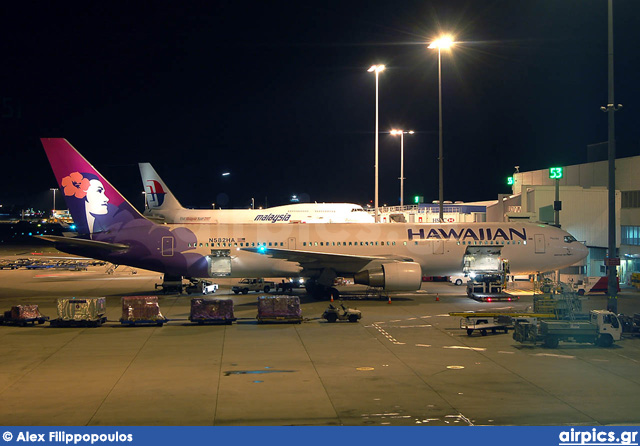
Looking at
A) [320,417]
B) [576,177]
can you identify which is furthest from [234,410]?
[576,177]

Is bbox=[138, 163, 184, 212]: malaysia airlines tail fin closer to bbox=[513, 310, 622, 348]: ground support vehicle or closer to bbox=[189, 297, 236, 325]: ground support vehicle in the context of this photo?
bbox=[189, 297, 236, 325]: ground support vehicle

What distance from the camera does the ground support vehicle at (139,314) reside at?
78.4 ft

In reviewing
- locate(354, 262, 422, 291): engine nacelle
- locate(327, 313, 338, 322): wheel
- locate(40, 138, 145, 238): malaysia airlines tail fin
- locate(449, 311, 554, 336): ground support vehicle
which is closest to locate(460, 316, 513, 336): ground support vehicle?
locate(449, 311, 554, 336): ground support vehicle

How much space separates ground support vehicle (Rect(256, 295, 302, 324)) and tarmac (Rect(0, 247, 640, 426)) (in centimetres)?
49

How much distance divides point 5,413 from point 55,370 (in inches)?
164

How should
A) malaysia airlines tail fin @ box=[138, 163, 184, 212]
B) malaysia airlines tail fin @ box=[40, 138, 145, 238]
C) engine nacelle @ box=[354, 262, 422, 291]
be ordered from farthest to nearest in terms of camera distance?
1. malaysia airlines tail fin @ box=[138, 163, 184, 212]
2. malaysia airlines tail fin @ box=[40, 138, 145, 238]
3. engine nacelle @ box=[354, 262, 422, 291]

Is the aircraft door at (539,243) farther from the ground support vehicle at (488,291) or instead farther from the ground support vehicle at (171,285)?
the ground support vehicle at (171,285)

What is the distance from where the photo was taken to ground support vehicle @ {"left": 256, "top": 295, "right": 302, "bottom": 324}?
80.4 ft

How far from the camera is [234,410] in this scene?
41.9 feet

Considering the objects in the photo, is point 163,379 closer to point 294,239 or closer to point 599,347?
point 599,347

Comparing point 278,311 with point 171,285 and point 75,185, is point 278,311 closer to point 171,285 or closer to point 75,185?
point 171,285

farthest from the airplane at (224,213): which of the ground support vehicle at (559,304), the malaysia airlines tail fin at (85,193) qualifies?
the ground support vehicle at (559,304)

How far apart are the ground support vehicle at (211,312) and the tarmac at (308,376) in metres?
0.43

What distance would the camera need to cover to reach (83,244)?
101ft
